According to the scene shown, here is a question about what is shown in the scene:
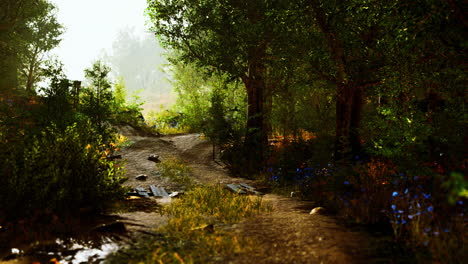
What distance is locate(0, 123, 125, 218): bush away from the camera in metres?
5.48

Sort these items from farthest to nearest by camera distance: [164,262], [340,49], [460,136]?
[340,49] → [460,136] → [164,262]

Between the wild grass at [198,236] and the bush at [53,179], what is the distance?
1.57 metres

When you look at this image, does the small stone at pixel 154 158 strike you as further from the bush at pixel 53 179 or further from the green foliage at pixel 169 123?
the green foliage at pixel 169 123

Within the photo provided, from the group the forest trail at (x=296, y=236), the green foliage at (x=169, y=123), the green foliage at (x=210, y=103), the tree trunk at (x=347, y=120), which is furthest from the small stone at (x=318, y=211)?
the green foliage at (x=169, y=123)

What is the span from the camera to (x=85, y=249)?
15.0 ft

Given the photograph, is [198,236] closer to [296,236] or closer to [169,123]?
[296,236]

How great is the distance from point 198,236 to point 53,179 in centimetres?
269

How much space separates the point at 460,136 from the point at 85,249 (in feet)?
21.5

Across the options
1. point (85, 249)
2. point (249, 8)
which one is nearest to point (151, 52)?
point (249, 8)

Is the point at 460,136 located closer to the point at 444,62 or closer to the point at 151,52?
the point at 444,62

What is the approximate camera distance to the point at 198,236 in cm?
495

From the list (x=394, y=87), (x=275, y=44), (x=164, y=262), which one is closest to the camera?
(x=164, y=262)

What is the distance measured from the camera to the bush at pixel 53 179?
18.0 ft

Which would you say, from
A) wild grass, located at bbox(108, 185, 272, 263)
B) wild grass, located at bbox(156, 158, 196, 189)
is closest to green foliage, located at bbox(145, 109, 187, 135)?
wild grass, located at bbox(156, 158, 196, 189)
